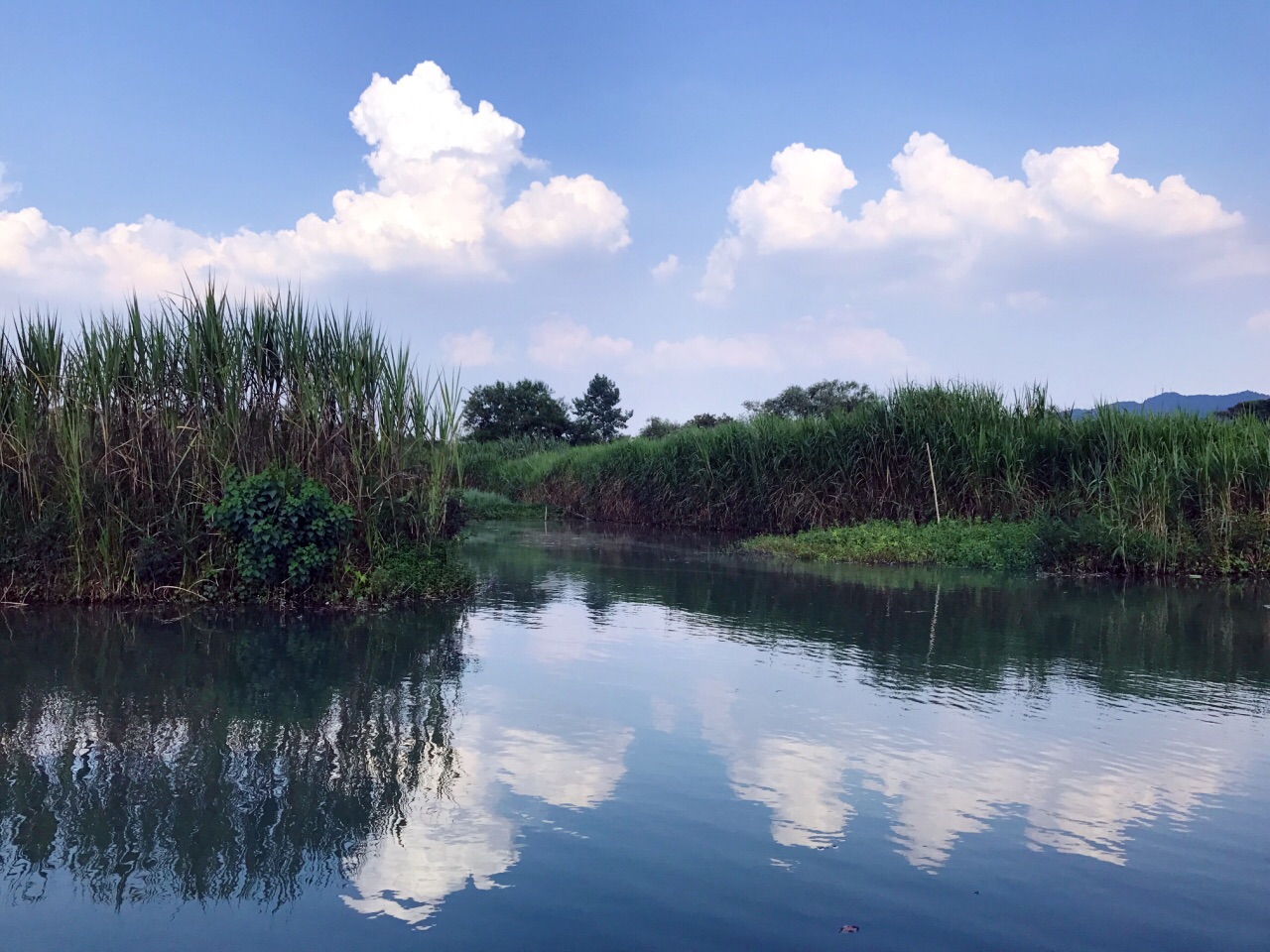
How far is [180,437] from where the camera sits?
34.6 feet

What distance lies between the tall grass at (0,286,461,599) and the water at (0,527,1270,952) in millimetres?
983

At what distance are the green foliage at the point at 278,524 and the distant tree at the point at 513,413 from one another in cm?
4421

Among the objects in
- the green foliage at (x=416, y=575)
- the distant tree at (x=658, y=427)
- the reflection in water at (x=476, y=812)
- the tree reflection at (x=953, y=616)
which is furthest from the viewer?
the distant tree at (x=658, y=427)

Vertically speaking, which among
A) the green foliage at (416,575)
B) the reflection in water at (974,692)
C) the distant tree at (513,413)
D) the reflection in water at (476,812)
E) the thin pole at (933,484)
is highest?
the distant tree at (513,413)

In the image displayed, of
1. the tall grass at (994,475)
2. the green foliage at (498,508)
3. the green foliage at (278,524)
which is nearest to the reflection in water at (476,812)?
the green foliage at (278,524)

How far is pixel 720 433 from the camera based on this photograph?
24.4m

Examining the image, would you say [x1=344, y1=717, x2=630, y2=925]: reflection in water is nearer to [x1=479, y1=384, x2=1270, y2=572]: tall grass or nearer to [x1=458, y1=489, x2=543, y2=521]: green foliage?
[x1=479, y1=384, x2=1270, y2=572]: tall grass

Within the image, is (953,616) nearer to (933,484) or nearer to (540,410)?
(933,484)

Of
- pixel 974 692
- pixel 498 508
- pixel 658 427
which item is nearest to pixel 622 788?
pixel 974 692

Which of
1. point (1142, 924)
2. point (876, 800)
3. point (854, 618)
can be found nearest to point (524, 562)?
point (854, 618)

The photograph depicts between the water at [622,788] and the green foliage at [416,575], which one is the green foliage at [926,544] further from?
the green foliage at [416,575]

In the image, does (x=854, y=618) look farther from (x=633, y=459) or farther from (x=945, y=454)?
(x=633, y=459)

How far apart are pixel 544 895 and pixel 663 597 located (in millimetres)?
8555

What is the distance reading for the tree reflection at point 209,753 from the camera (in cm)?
415
